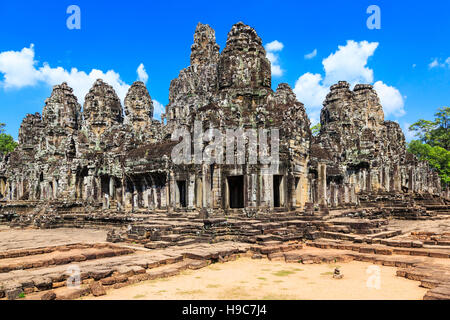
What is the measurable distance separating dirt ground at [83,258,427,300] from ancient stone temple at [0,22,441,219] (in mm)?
7308

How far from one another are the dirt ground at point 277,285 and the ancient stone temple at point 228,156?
7.31m

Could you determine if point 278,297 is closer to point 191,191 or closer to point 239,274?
point 239,274

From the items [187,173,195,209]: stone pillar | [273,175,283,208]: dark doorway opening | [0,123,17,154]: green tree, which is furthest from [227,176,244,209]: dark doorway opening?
[0,123,17,154]: green tree

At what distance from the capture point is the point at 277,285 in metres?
6.63

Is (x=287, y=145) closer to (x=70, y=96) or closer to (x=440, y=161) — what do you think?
(x=70, y=96)

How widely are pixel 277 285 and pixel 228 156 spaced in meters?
10.1

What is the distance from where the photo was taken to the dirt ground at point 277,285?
19.2ft

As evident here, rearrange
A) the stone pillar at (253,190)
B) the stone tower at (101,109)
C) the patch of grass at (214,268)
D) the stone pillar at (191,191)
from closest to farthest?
the patch of grass at (214,268) < the stone pillar at (253,190) < the stone pillar at (191,191) < the stone tower at (101,109)

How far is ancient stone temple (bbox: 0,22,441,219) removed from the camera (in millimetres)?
16375

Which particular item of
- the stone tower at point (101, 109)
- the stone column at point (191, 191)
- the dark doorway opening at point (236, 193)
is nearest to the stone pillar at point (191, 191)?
the stone column at point (191, 191)

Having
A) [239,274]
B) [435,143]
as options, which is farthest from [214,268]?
[435,143]

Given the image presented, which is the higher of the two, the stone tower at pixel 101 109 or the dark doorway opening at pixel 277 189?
the stone tower at pixel 101 109

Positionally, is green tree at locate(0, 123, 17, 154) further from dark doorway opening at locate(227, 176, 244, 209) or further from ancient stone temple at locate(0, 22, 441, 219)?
dark doorway opening at locate(227, 176, 244, 209)

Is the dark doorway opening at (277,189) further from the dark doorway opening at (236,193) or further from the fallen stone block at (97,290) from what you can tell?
the fallen stone block at (97,290)
